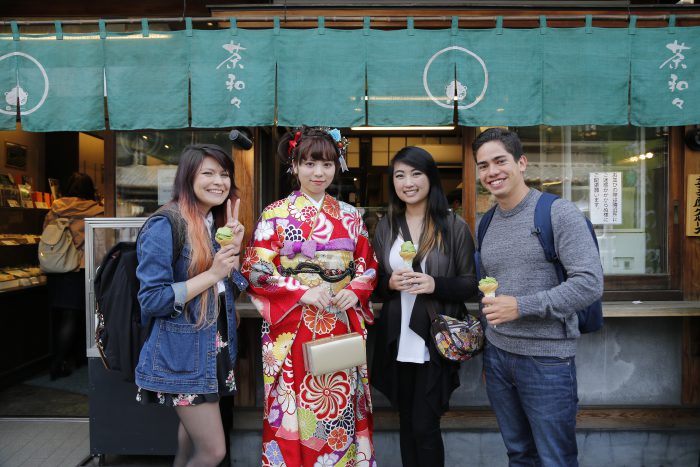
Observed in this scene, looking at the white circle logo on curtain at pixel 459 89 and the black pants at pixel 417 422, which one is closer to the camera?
the black pants at pixel 417 422

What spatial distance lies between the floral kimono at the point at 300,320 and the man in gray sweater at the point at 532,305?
3.12 ft

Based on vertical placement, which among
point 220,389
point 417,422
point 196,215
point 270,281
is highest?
point 196,215

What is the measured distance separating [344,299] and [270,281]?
503mm

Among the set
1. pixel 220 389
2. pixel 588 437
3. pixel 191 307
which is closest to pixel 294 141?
pixel 191 307

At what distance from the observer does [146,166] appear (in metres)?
4.97

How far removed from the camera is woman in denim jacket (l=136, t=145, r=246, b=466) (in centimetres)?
266

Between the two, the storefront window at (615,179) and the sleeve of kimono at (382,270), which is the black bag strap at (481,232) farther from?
the storefront window at (615,179)

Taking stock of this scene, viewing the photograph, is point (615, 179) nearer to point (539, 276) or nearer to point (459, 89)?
point (459, 89)

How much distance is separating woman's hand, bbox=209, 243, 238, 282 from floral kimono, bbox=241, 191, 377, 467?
16.0 inches

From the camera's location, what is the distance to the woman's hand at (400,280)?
3031 mm

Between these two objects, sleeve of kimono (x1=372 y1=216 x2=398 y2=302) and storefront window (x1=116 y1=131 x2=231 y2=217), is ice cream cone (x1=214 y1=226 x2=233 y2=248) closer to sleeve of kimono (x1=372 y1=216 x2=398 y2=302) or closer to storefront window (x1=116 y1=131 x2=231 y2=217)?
sleeve of kimono (x1=372 y1=216 x2=398 y2=302)

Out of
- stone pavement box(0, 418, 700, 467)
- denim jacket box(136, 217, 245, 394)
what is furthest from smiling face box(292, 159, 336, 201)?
stone pavement box(0, 418, 700, 467)

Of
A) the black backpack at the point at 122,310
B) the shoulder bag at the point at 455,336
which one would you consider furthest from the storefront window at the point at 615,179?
the black backpack at the point at 122,310

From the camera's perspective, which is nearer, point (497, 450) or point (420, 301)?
point (420, 301)
